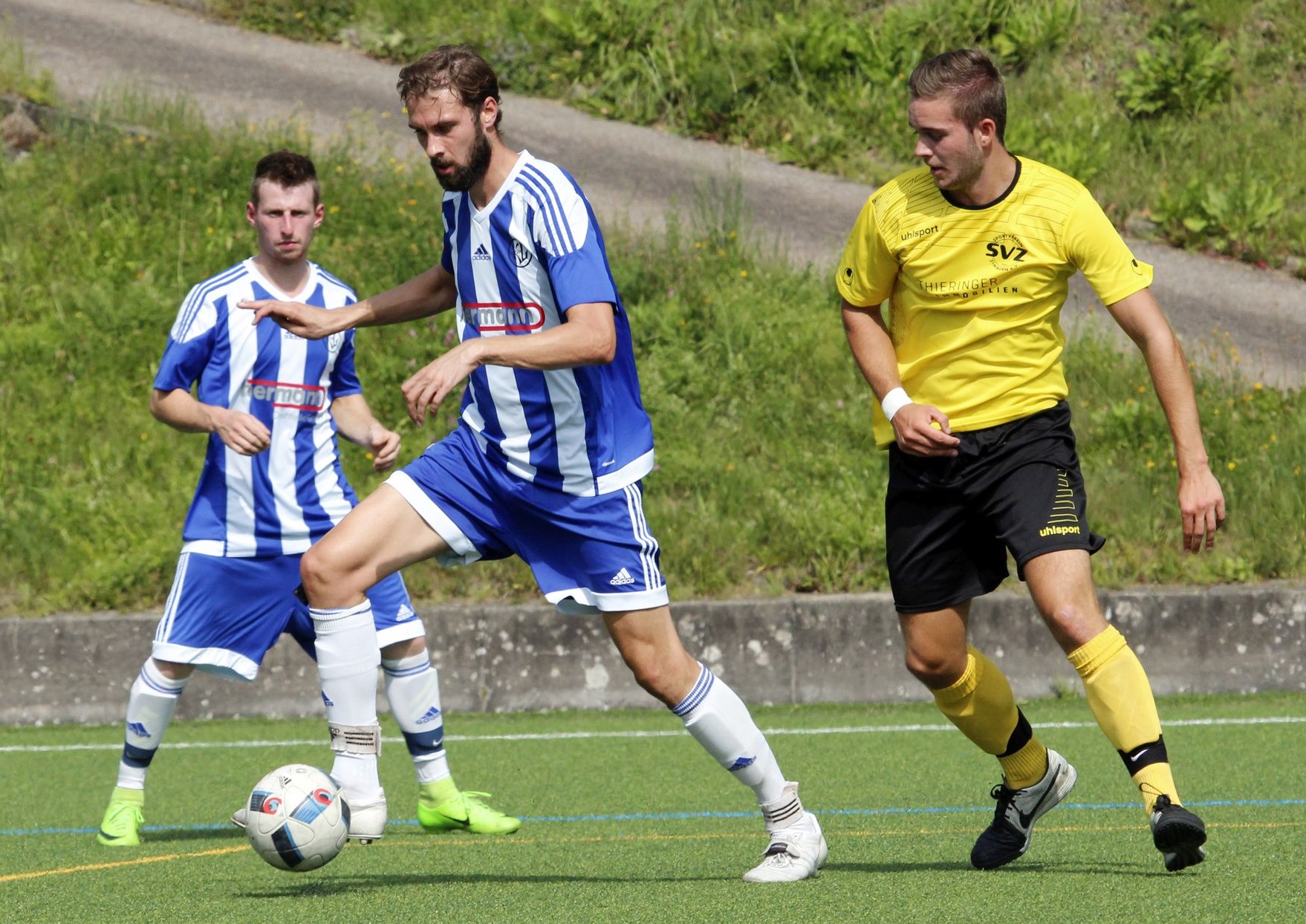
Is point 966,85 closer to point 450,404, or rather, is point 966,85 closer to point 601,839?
point 601,839

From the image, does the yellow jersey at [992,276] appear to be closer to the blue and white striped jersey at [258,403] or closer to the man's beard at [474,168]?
the man's beard at [474,168]

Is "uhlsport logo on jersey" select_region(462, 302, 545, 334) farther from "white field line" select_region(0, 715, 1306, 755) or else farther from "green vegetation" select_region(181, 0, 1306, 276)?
"green vegetation" select_region(181, 0, 1306, 276)

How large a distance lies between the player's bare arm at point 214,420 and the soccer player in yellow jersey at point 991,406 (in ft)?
6.44

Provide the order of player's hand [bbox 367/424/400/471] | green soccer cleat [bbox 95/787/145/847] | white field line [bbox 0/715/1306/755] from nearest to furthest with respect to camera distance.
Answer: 1. green soccer cleat [bbox 95/787/145/847]
2. player's hand [bbox 367/424/400/471]
3. white field line [bbox 0/715/1306/755]

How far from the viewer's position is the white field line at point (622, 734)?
783 centimetres

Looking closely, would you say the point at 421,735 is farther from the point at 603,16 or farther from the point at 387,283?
the point at 603,16

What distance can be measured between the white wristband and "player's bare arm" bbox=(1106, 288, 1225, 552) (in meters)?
0.58

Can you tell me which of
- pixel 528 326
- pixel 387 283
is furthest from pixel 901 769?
pixel 387 283

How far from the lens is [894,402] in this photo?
4.78 metres

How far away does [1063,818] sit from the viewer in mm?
5695

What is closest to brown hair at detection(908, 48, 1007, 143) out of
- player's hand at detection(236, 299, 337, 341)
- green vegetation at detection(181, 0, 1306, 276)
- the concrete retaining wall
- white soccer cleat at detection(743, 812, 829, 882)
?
player's hand at detection(236, 299, 337, 341)

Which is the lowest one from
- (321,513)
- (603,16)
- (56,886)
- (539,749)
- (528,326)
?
(539,749)

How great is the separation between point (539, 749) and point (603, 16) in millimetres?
8535

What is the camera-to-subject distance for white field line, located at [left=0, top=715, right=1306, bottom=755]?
7832mm
